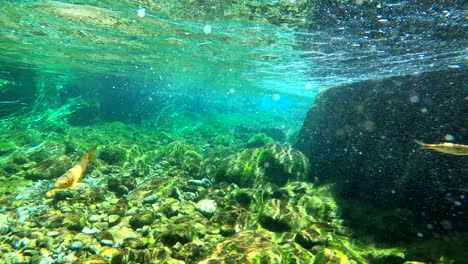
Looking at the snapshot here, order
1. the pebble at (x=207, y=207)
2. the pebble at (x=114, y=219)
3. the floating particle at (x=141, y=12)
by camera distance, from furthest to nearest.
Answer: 1. the floating particle at (x=141, y=12)
2. the pebble at (x=207, y=207)
3. the pebble at (x=114, y=219)

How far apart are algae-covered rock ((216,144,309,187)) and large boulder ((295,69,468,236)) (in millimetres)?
1325

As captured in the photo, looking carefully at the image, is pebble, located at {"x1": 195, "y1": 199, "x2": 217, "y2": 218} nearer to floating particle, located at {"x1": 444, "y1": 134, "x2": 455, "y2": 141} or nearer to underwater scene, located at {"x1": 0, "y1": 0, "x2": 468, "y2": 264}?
underwater scene, located at {"x1": 0, "y1": 0, "x2": 468, "y2": 264}

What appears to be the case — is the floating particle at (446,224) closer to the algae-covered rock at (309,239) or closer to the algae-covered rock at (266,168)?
the algae-covered rock at (309,239)

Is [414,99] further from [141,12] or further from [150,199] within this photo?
[141,12]

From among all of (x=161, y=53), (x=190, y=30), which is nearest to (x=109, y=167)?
(x=190, y=30)

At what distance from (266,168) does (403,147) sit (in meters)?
5.06

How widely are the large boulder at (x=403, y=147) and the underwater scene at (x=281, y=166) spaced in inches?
1.7

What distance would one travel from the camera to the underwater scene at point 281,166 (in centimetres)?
556

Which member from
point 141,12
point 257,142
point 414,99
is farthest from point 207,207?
point 257,142

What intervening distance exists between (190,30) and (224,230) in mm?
11615

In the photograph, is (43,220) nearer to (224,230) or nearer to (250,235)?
(224,230)

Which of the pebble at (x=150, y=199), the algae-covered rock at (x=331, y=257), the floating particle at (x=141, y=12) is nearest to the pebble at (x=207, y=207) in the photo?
the pebble at (x=150, y=199)

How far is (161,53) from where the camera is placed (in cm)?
2170

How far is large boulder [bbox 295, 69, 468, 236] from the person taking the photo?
6828 millimetres
